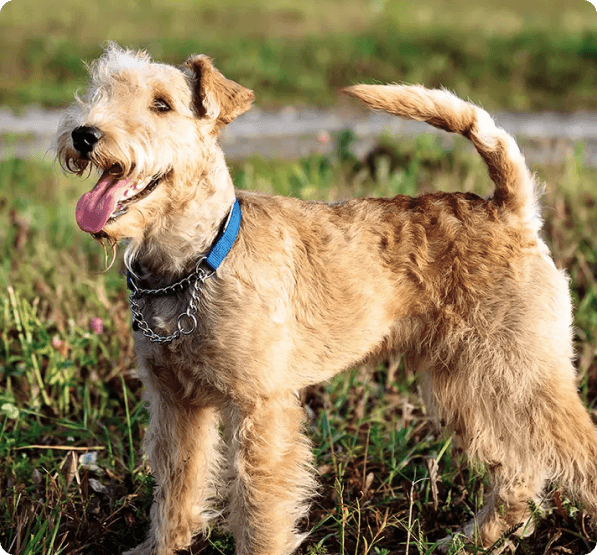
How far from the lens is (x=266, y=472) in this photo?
280 centimetres

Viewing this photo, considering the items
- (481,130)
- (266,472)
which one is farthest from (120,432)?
(481,130)

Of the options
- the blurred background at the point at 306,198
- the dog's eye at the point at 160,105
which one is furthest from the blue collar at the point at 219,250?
the blurred background at the point at 306,198

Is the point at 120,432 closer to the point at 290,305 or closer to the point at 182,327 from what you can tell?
the point at 182,327

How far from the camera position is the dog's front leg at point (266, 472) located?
277 cm

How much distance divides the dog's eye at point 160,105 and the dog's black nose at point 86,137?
31 centimetres

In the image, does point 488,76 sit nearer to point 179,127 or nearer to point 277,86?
point 277,86

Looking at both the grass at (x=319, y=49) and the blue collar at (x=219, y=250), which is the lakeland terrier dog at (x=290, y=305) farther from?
the grass at (x=319, y=49)

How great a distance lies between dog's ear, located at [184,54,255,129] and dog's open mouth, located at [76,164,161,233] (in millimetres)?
409

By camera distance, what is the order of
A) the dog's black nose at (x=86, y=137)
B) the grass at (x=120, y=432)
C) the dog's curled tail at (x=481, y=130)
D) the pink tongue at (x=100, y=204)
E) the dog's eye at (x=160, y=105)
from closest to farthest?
1. the dog's black nose at (x=86, y=137)
2. the pink tongue at (x=100, y=204)
3. the dog's eye at (x=160, y=105)
4. the dog's curled tail at (x=481, y=130)
5. the grass at (x=120, y=432)

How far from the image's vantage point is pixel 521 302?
302 centimetres

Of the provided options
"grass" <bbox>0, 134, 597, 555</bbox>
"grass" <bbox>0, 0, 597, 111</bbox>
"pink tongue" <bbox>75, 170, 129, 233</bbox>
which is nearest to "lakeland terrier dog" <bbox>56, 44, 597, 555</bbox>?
"pink tongue" <bbox>75, 170, 129, 233</bbox>

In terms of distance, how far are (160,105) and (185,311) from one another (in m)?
0.78

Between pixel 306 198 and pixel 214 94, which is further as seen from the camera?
pixel 306 198

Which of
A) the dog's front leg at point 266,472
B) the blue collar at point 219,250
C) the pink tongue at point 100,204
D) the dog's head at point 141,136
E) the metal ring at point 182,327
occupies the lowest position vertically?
the dog's front leg at point 266,472
